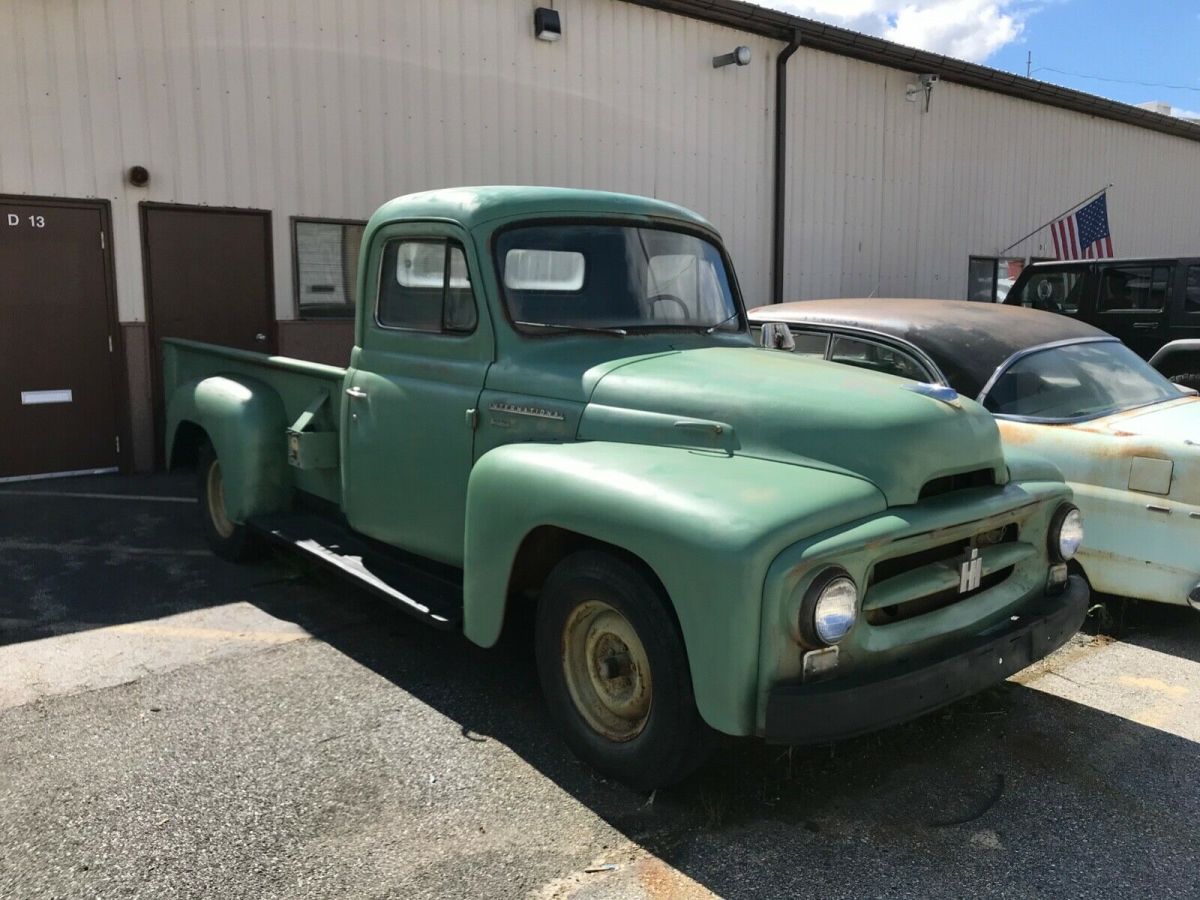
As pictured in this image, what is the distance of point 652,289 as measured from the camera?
423 centimetres

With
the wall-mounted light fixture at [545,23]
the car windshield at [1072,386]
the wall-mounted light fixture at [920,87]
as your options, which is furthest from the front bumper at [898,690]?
the wall-mounted light fixture at [920,87]

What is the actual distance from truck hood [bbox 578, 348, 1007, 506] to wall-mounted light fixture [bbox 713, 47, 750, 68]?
9.03 metres

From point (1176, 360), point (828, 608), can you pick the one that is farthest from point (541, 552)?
point (1176, 360)

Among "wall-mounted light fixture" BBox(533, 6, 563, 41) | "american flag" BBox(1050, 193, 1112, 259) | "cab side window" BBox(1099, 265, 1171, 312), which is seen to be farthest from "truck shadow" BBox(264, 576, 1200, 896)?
"american flag" BBox(1050, 193, 1112, 259)

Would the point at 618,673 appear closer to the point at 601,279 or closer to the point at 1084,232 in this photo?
the point at 601,279

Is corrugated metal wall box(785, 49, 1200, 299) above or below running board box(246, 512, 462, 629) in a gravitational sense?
above

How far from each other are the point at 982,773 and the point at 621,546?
1.62m

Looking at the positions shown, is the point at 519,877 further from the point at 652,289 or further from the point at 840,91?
the point at 840,91

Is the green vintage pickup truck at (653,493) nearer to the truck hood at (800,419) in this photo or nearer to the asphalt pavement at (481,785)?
the truck hood at (800,419)

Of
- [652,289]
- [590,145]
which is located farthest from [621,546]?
[590,145]

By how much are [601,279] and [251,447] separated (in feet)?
7.62

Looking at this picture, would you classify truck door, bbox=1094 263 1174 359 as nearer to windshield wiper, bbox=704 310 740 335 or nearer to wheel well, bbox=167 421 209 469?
windshield wiper, bbox=704 310 740 335

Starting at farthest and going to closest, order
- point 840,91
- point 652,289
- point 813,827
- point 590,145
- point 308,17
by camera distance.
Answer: point 840,91, point 590,145, point 308,17, point 652,289, point 813,827

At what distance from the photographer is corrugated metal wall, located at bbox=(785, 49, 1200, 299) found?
13.1 m
